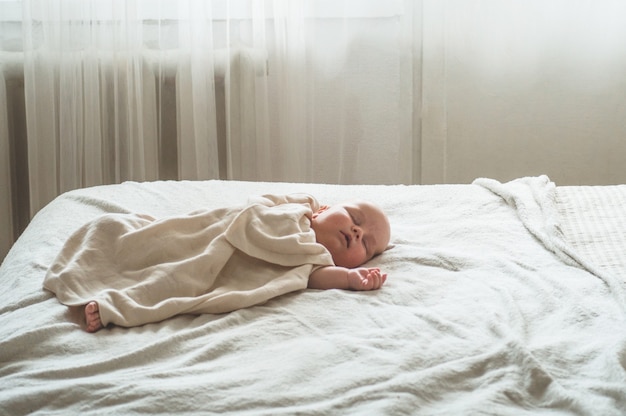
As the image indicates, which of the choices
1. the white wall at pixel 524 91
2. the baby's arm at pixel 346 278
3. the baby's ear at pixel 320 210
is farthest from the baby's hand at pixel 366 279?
the white wall at pixel 524 91

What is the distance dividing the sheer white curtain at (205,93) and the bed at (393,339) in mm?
992

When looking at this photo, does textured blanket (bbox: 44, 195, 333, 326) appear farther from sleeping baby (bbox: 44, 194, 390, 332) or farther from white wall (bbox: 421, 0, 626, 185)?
white wall (bbox: 421, 0, 626, 185)

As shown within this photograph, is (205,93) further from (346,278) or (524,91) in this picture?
(346,278)

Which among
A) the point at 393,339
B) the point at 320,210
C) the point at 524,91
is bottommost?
the point at 393,339

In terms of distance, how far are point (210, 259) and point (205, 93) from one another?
1.43 metres

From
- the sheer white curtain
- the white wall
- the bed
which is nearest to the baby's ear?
the bed

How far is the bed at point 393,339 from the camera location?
1.13 m

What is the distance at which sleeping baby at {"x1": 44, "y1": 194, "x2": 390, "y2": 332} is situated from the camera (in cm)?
145

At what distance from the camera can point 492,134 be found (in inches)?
121

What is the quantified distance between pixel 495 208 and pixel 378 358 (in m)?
0.85

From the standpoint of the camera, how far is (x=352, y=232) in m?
1.72

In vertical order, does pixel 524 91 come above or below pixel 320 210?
above

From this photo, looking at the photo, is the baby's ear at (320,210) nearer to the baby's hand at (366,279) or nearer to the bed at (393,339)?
the bed at (393,339)

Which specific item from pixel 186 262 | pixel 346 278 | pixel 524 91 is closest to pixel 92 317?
pixel 186 262
